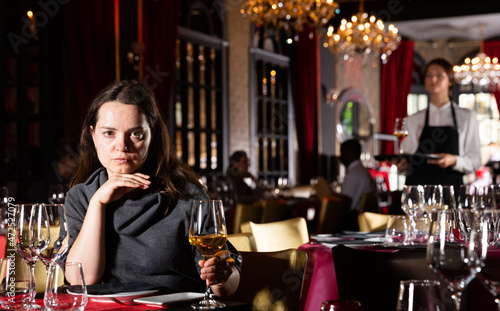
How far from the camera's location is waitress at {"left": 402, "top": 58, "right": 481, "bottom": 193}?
14.2 ft

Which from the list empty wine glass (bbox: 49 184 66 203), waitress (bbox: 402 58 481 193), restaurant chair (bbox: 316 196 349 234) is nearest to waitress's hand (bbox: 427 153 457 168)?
waitress (bbox: 402 58 481 193)

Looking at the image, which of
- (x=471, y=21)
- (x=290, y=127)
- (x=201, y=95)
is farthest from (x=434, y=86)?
(x=471, y=21)

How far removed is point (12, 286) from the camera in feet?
5.37

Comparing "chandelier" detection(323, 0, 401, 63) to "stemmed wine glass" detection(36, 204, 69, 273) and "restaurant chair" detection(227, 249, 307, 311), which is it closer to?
"restaurant chair" detection(227, 249, 307, 311)

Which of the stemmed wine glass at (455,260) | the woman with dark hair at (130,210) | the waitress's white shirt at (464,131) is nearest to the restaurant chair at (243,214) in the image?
the waitress's white shirt at (464,131)

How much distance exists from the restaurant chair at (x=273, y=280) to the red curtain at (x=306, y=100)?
927cm

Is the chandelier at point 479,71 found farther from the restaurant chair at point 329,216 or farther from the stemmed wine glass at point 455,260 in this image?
the stemmed wine glass at point 455,260

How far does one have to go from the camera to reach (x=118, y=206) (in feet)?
6.98

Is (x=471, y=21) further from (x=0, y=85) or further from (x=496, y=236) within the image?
(x=496, y=236)

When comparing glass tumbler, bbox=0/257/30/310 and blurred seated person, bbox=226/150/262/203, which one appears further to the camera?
blurred seated person, bbox=226/150/262/203

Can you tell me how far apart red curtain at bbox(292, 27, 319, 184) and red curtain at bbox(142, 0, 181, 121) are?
158 inches

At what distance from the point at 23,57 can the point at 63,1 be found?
24.7 inches

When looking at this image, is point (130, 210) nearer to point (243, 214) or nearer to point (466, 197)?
point (466, 197)

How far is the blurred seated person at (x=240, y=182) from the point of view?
723 cm
